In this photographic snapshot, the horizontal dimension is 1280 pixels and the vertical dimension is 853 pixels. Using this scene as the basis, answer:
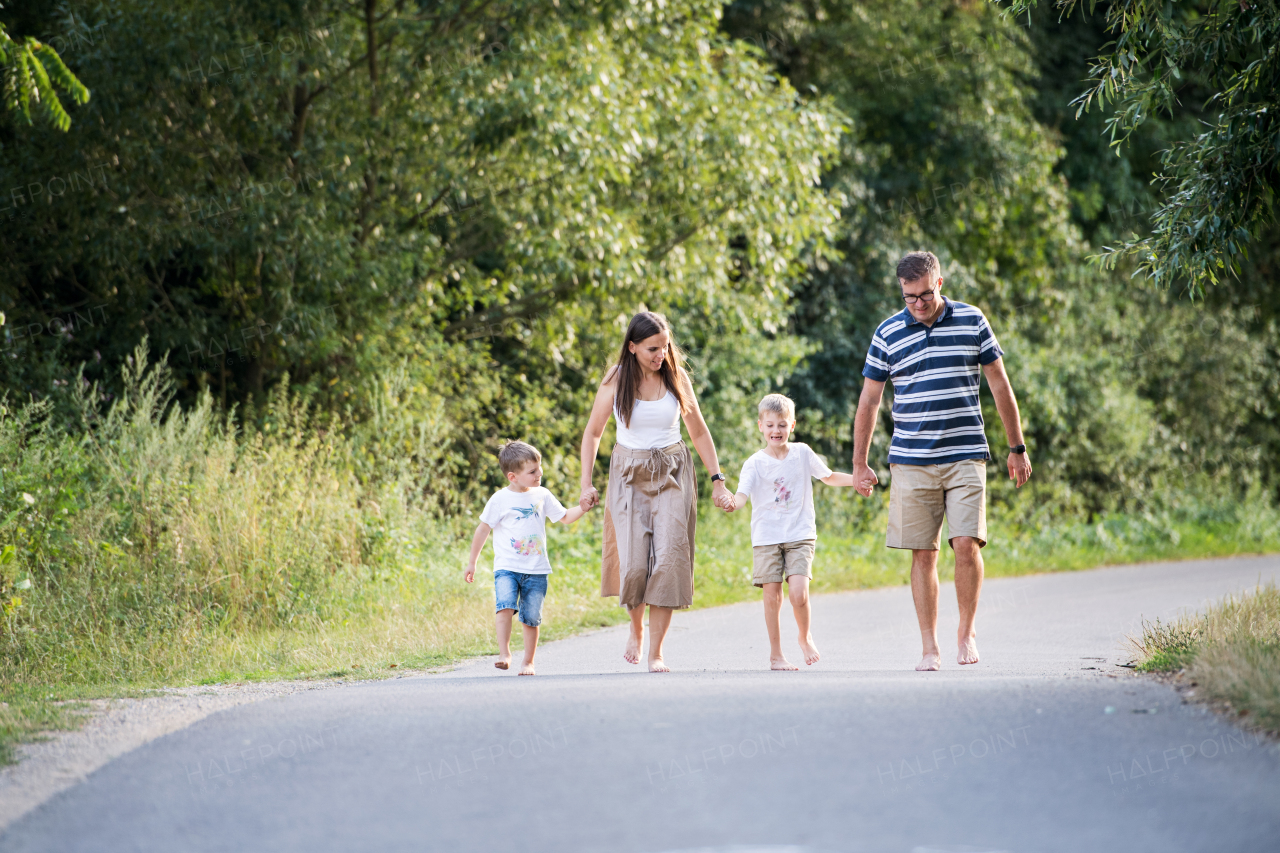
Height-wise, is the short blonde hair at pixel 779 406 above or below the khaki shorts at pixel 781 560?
above

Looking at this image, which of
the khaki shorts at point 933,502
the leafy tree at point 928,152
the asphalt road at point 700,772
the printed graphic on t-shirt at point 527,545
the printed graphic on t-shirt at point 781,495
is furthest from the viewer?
the leafy tree at point 928,152

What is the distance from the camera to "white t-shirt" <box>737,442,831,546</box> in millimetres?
7355

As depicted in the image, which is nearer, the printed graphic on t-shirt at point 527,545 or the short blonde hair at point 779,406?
the printed graphic on t-shirt at point 527,545

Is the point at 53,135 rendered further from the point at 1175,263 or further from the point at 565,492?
the point at 1175,263

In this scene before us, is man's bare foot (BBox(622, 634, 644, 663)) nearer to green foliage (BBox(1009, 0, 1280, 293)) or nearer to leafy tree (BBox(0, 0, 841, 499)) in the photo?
green foliage (BBox(1009, 0, 1280, 293))

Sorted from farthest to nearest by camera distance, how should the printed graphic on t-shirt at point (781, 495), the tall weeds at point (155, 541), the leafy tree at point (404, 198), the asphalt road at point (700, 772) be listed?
the leafy tree at point (404, 198)
the tall weeds at point (155, 541)
the printed graphic on t-shirt at point (781, 495)
the asphalt road at point (700, 772)

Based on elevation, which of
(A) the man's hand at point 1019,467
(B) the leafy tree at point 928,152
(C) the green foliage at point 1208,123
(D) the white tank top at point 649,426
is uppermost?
(B) the leafy tree at point 928,152

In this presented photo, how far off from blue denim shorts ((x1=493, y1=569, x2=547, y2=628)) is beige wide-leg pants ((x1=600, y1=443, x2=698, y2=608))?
49cm

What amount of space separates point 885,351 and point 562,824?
→ 13.5 ft

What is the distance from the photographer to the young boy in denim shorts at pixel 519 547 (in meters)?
7.17

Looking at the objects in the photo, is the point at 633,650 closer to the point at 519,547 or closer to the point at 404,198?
the point at 519,547

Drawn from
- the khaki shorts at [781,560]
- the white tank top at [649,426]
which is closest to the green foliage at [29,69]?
the white tank top at [649,426]

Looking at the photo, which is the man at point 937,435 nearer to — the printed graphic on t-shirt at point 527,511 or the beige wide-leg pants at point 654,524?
the beige wide-leg pants at point 654,524

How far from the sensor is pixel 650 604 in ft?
23.0
